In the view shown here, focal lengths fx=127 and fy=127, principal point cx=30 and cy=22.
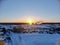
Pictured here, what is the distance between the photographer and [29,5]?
1.65 meters

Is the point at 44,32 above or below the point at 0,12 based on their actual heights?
below

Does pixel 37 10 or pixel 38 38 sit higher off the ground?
pixel 37 10

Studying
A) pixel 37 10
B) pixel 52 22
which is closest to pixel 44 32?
pixel 52 22

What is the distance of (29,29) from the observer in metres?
1.59

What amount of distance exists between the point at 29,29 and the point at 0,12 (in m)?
0.44

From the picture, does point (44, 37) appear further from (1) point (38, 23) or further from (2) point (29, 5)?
(2) point (29, 5)

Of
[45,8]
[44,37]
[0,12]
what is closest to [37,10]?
[45,8]

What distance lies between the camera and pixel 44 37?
159 cm

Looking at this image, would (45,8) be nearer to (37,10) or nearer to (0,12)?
(37,10)

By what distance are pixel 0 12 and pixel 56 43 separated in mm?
817

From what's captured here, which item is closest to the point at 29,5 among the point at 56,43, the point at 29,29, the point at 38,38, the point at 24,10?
the point at 24,10

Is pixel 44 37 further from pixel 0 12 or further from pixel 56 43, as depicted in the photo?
pixel 0 12

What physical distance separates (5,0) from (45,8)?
53cm

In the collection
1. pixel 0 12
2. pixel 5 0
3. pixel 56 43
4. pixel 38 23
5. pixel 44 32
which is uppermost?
pixel 5 0
